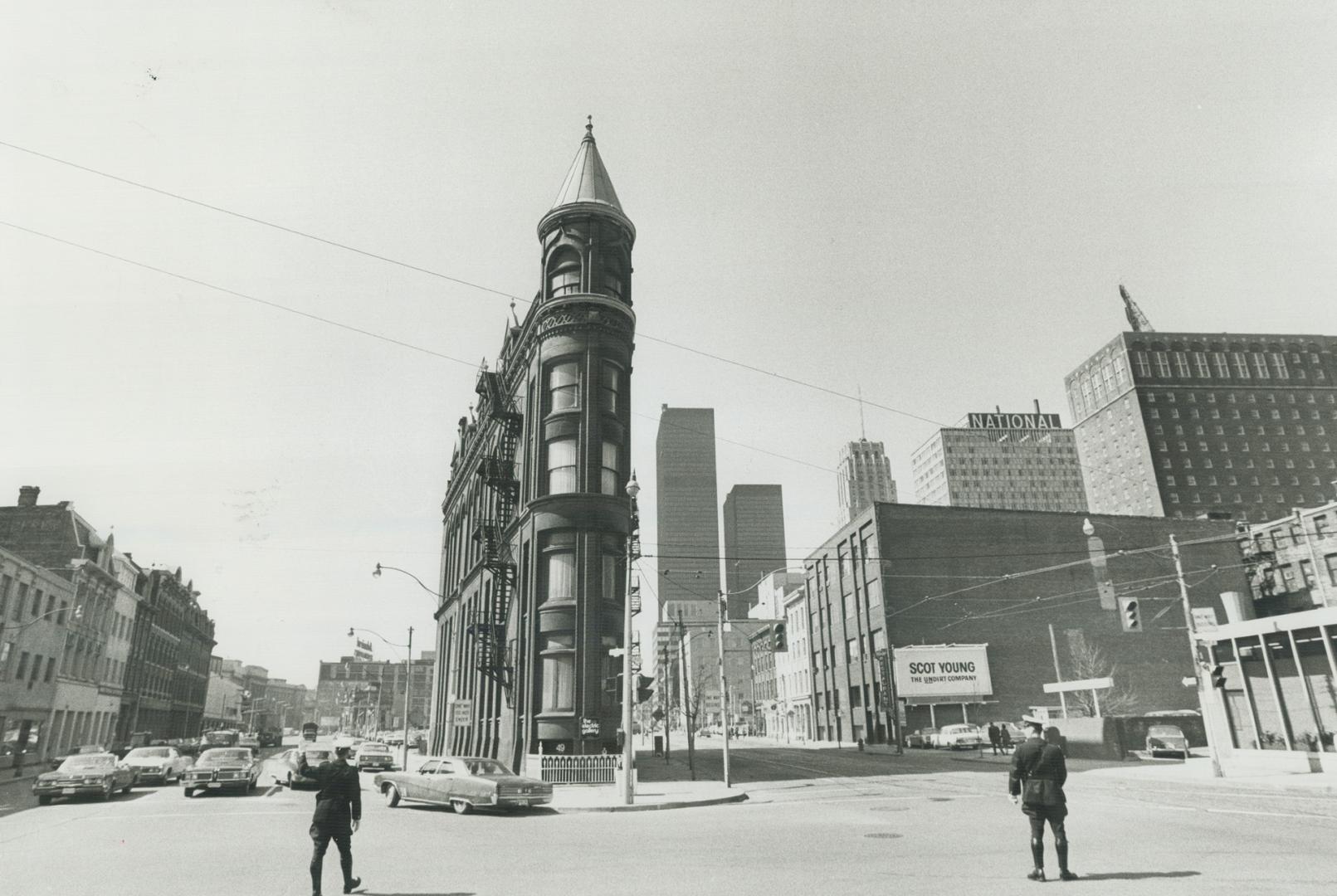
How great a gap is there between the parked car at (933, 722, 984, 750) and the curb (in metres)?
34.8

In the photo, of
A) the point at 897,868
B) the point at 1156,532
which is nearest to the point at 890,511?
the point at 1156,532

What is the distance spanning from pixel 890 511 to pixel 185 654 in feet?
267

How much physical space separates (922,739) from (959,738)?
410 centimetres

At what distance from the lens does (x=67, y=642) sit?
52.3 metres

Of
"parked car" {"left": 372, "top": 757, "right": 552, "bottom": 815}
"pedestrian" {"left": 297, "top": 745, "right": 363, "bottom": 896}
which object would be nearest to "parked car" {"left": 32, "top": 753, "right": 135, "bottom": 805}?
"parked car" {"left": 372, "top": 757, "right": 552, "bottom": 815}

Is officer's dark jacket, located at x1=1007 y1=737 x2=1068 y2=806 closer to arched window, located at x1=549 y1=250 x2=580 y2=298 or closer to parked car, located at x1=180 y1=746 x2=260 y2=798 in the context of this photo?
parked car, located at x1=180 y1=746 x2=260 y2=798

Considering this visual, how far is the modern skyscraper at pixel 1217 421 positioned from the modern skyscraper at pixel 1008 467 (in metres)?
23.1

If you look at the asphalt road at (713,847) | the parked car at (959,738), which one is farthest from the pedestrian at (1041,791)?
the parked car at (959,738)

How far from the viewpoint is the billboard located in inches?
2280

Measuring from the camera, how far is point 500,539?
3703cm

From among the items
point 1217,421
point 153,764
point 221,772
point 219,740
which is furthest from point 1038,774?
point 1217,421

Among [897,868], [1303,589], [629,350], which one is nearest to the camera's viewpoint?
[897,868]

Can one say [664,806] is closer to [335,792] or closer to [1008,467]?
[335,792]

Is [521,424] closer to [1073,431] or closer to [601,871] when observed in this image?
[601,871]
